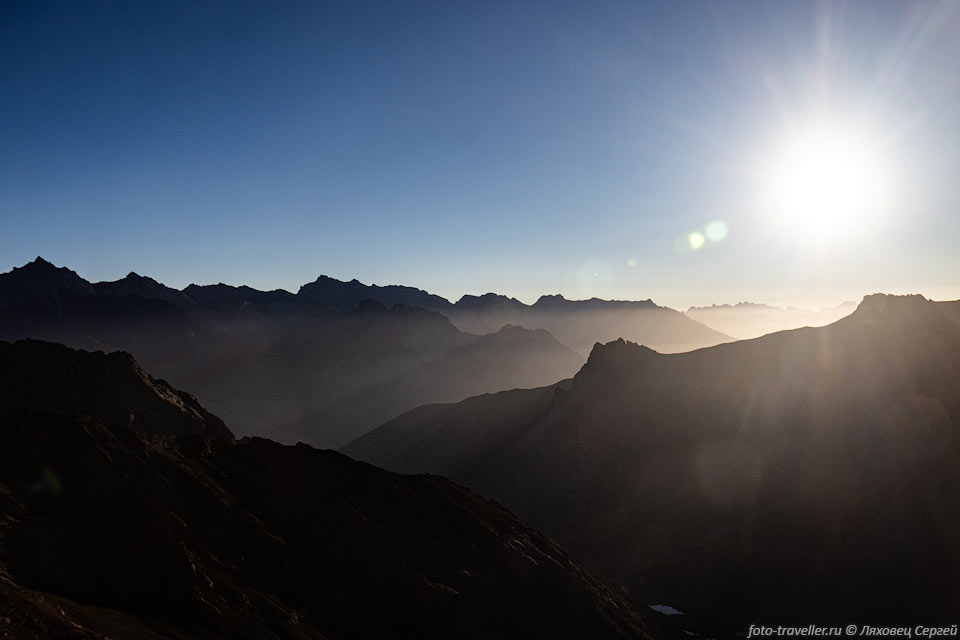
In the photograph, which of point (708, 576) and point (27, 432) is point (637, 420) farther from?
point (27, 432)

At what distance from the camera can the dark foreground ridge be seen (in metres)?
27.7

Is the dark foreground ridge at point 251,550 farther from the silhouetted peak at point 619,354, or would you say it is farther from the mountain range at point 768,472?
the silhouetted peak at point 619,354

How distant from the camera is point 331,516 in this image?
42.6m

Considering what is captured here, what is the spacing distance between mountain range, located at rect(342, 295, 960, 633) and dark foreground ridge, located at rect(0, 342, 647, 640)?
21891mm

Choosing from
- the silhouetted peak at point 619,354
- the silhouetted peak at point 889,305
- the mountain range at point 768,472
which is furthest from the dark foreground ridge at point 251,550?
the silhouetted peak at point 619,354

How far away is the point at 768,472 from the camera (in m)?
76.8

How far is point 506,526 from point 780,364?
5719cm

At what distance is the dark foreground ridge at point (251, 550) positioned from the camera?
27734 millimetres

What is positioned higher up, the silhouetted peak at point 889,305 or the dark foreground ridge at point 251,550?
the silhouetted peak at point 889,305

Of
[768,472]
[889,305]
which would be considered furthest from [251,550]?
[889,305]

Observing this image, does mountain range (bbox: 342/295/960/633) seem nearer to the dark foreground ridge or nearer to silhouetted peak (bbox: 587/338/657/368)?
silhouetted peak (bbox: 587/338/657/368)

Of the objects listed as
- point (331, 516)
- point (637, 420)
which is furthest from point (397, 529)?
point (637, 420)

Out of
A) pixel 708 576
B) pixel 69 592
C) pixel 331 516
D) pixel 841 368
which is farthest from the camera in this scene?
pixel 841 368

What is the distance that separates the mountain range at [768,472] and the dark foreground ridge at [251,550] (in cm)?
2189
